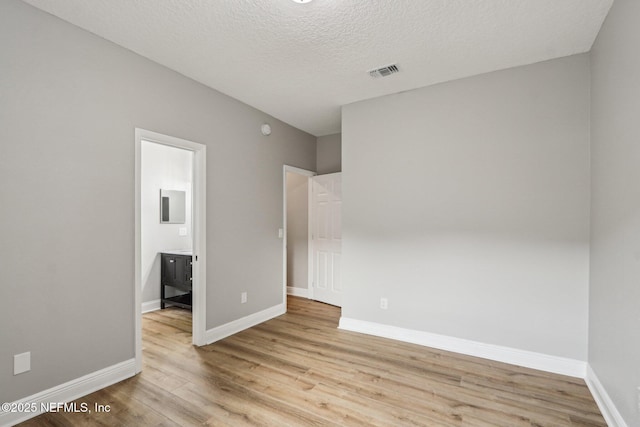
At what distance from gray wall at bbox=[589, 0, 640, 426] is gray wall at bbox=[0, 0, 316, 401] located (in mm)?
3477

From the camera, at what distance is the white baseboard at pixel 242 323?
3.29 metres

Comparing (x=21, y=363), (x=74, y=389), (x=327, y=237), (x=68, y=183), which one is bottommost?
(x=74, y=389)

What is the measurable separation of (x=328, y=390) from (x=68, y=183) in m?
2.54

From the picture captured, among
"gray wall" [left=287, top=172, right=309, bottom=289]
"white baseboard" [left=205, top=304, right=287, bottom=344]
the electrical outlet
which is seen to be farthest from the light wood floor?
"gray wall" [left=287, top=172, right=309, bottom=289]

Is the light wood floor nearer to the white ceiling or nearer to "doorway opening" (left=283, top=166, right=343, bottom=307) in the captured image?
"doorway opening" (left=283, top=166, right=343, bottom=307)

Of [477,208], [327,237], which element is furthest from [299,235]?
[477,208]

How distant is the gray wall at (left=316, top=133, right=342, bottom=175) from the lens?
5.01m

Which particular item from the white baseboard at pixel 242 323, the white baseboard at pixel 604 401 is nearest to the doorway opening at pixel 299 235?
→ the white baseboard at pixel 242 323

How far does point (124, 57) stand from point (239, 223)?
198 centimetres

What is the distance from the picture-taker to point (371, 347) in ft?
10.4

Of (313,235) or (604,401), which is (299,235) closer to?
(313,235)

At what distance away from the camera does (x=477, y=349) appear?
9.72 feet

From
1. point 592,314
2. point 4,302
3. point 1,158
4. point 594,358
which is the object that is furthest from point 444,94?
point 4,302

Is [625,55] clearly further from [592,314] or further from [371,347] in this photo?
[371,347]
